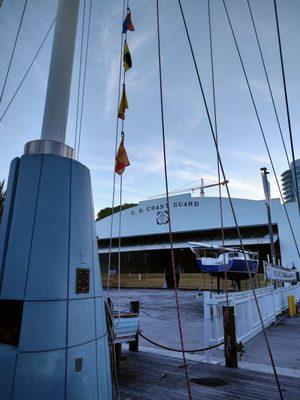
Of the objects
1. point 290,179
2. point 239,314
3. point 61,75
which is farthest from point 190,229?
point 61,75

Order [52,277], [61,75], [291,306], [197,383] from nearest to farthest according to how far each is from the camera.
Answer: [52,277] < [61,75] < [197,383] < [291,306]

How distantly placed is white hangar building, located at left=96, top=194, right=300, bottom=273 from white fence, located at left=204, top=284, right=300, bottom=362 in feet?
61.8

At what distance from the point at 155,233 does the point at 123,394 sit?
1283 inches

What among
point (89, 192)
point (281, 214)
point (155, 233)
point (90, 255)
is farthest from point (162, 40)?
point (155, 233)

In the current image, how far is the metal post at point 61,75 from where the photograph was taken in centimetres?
328

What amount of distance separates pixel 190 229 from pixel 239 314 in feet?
88.4

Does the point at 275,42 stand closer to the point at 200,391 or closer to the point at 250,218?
the point at 200,391

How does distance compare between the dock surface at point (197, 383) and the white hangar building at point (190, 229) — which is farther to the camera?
the white hangar building at point (190, 229)

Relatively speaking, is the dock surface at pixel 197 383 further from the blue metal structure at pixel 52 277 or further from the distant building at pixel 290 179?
the distant building at pixel 290 179

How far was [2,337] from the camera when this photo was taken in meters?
2.61

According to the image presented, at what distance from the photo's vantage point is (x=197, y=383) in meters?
4.65

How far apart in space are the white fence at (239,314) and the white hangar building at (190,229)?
18.8 m

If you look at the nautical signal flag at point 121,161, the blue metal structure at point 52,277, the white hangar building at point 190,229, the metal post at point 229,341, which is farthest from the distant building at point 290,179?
the white hangar building at point 190,229

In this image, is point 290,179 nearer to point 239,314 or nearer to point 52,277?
point 239,314
